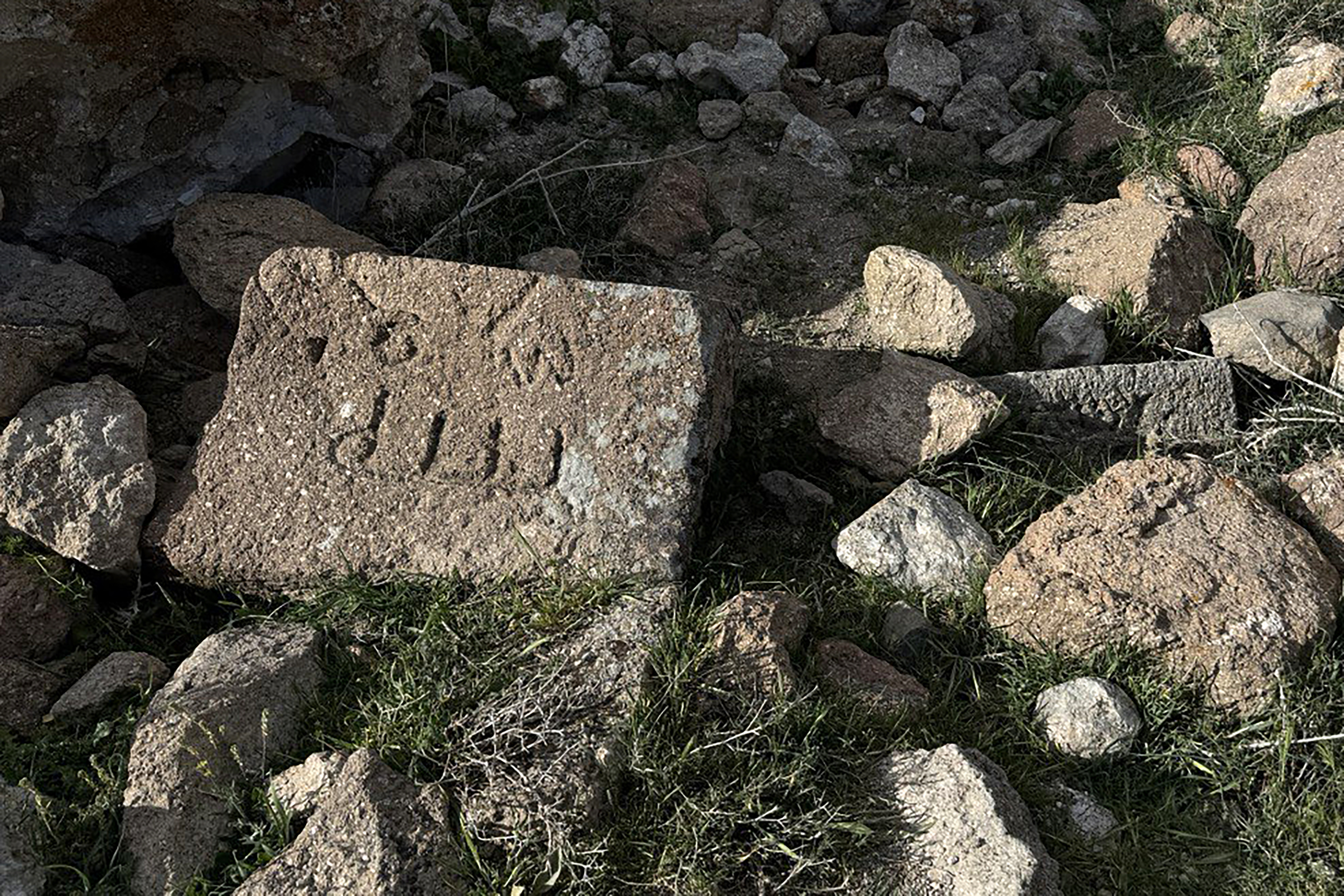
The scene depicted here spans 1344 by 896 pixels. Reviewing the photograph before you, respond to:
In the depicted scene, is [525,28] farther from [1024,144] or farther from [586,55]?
[1024,144]

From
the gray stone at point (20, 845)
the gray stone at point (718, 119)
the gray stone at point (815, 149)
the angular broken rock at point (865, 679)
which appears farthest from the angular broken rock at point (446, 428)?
the gray stone at point (718, 119)

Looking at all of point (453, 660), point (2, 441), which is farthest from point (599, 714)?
point (2, 441)

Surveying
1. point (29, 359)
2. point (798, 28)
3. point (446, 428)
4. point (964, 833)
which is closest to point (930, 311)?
point (446, 428)

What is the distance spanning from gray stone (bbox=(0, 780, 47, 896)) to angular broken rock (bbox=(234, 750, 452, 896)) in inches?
17.3

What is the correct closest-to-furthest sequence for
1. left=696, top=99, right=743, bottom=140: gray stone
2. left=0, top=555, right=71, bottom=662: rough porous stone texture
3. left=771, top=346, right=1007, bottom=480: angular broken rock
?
left=0, top=555, right=71, bottom=662: rough porous stone texture
left=771, top=346, right=1007, bottom=480: angular broken rock
left=696, top=99, right=743, bottom=140: gray stone

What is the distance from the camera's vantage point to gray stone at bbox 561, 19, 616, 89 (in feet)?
17.1

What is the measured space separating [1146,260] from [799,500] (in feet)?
5.04

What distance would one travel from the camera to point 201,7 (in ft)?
12.5

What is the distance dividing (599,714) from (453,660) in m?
0.47

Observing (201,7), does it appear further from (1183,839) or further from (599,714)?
(1183,839)

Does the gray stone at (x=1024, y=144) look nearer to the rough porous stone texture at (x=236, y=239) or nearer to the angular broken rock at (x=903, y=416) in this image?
the angular broken rock at (x=903, y=416)

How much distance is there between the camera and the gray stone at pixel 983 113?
5.04 m

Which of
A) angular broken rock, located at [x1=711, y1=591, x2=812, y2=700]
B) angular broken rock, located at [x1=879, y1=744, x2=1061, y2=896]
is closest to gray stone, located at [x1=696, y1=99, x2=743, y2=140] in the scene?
angular broken rock, located at [x1=711, y1=591, x2=812, y2=700]

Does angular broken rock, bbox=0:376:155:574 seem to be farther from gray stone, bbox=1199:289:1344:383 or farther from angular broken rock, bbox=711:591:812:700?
gray stone, bbox=1199:289:1344:383
